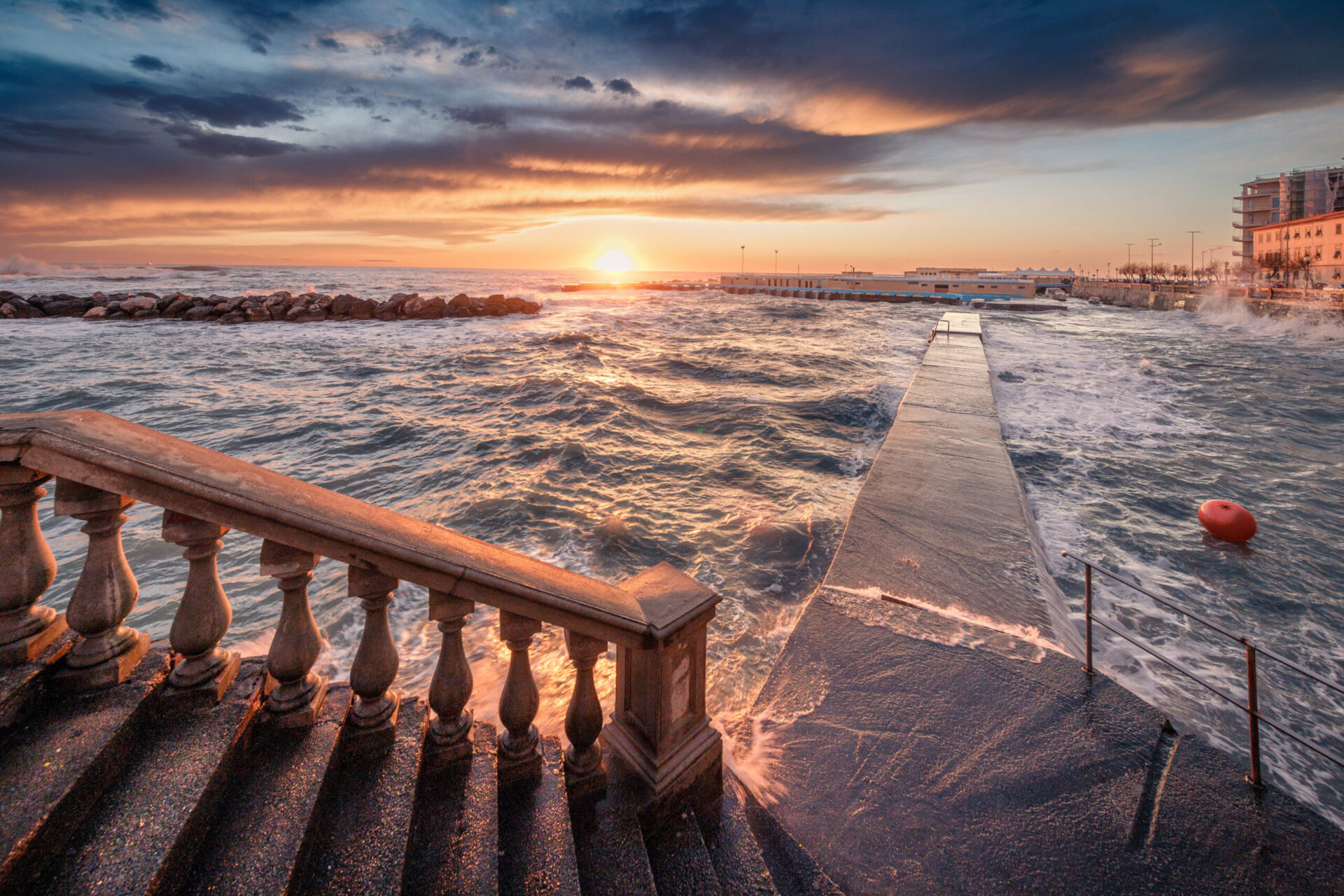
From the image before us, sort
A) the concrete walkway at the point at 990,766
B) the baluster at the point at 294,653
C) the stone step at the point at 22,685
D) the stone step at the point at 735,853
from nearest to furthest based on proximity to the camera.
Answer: the stone step at the point at 22,685
the baluster at the point at 294,653
the stone step at the point at 735,853
the concrete walkway at the point at 990,766

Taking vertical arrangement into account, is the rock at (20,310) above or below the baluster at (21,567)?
above

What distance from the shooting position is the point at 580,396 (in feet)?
49.1

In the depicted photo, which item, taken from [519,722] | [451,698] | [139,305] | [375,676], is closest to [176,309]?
[139,305]

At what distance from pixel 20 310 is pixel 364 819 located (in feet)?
169

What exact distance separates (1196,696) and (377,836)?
19.8 feet

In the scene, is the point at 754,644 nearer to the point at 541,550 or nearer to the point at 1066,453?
the point at 541,550

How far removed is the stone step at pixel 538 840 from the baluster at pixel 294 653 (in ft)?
2.69

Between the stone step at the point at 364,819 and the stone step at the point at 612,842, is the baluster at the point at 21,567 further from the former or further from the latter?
the stone step at the point at 612,842

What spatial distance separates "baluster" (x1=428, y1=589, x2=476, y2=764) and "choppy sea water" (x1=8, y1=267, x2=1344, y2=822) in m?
2.16

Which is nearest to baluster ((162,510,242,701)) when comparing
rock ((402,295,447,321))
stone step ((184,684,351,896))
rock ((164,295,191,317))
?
stone step ((184,684,351,896))

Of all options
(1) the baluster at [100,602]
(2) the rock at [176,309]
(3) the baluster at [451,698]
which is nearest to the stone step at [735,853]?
(3) the baluster at [451,698]

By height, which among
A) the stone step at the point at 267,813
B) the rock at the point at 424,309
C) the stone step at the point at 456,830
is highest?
the rock at the point at 424,309

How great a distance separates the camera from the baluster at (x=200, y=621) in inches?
67.0

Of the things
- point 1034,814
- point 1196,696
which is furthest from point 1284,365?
point 1034,814
